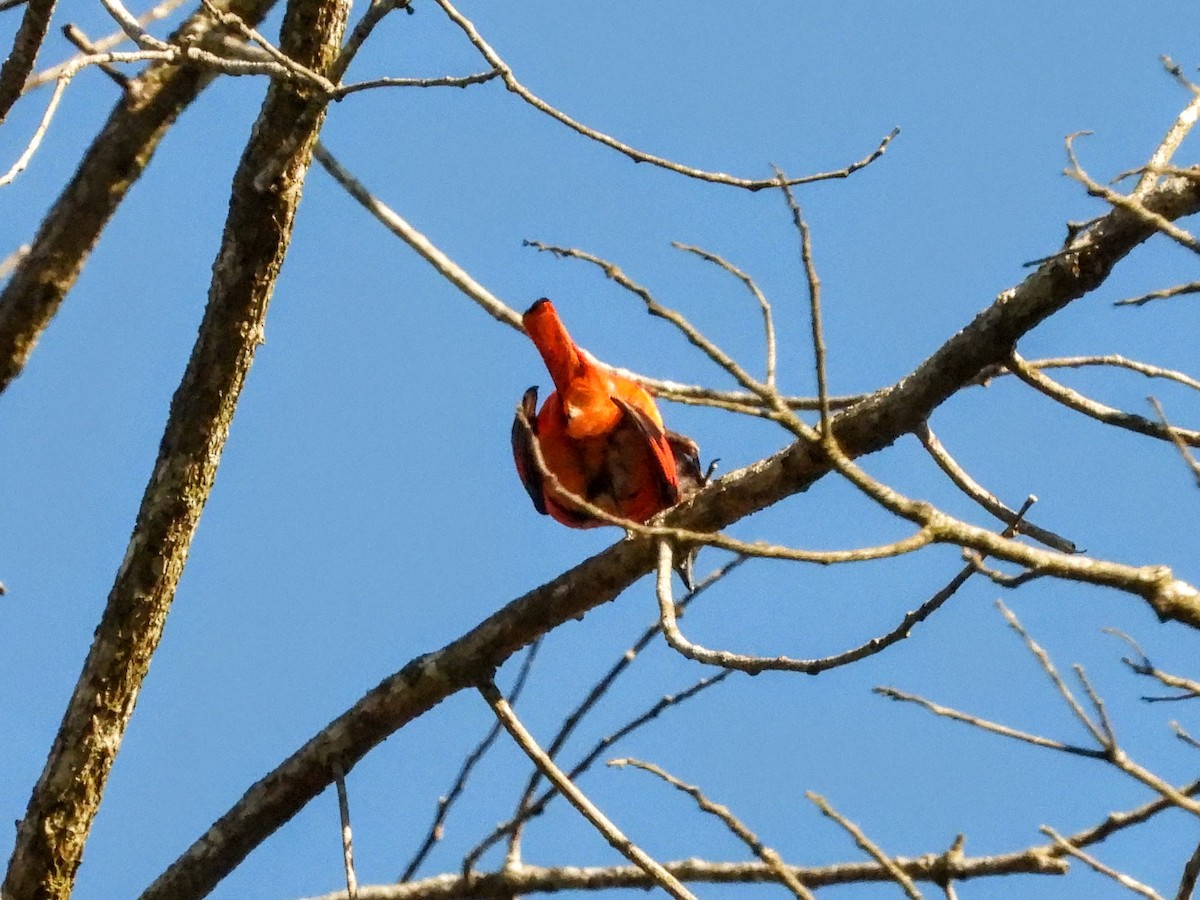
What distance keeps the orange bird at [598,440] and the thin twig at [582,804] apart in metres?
1.28

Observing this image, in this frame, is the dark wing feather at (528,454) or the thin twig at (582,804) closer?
the thin twig at (582,804)

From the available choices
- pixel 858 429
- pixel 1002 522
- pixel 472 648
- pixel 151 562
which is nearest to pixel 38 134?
pixel 151 562

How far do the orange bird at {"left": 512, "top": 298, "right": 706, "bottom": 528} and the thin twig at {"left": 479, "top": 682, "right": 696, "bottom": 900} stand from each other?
1276mm

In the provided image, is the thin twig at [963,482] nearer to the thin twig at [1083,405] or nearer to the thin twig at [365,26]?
the thin twig at [1083,405]

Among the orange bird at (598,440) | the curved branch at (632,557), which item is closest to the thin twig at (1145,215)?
the curved branch at (632,557)

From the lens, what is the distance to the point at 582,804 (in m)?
3.13

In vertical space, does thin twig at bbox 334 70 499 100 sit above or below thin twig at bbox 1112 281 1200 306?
above

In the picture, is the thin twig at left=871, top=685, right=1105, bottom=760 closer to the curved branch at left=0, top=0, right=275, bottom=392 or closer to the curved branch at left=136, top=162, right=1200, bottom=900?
the curved branch at left=136, top=162, right=1200, bottom=900

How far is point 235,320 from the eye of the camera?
3844 mm

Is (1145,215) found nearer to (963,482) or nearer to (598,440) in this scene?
(963,482)

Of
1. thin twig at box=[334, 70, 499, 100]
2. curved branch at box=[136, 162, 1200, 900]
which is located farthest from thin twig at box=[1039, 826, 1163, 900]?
thin twig at box=[334, 70, 499, 100]

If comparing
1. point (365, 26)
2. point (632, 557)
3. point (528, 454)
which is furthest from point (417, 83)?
point (528, 454)

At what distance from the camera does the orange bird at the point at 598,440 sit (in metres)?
4.71

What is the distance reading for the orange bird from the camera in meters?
4.71
